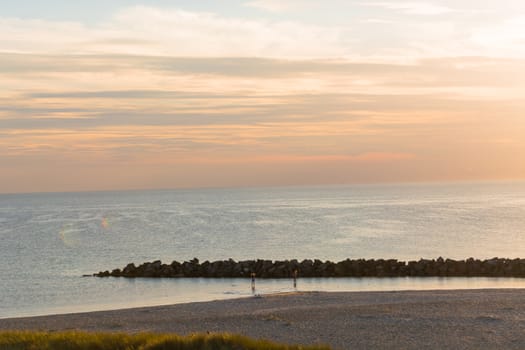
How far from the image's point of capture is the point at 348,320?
2156 cm

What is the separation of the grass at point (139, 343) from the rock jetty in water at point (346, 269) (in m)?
26.4

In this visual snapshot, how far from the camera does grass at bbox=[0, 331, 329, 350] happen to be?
540 inches

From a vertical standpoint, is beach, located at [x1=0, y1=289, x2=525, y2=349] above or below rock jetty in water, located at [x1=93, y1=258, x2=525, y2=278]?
below

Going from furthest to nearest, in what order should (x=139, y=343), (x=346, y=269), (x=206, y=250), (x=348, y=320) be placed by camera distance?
(x=206, y=250) → (x=346, y=269) → (x=348, y=320) → (x=139, y=343)

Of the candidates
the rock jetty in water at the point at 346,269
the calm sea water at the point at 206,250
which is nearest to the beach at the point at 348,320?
the calm sea water at the point at 206,250

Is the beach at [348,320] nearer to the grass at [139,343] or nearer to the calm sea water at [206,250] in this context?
the grass at [139,343]

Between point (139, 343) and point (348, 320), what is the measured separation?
8.70 meters

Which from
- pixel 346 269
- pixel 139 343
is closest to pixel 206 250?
pixel 346 269

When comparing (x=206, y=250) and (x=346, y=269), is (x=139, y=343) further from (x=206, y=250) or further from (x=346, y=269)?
(x=206, y=250)

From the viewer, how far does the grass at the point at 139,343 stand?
1371cm

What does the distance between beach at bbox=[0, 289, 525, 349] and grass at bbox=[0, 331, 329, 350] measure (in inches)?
163

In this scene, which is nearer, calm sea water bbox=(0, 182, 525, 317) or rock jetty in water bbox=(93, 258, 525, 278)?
calm sea water bbox=(0, 182, 525, 317)

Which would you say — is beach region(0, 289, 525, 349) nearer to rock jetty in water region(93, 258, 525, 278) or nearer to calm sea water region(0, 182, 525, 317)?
calm sea water region(0, 182, 525, 317)

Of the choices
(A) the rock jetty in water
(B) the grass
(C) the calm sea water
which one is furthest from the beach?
(A) the rock jetty in water
